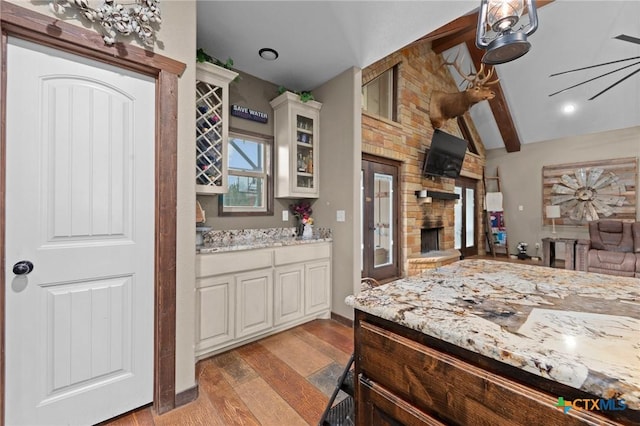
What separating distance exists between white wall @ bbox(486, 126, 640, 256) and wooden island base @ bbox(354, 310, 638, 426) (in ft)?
24.7

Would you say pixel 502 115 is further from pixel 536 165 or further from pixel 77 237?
pixel 77 237

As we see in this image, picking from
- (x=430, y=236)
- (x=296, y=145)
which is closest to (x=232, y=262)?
(x=296, y=145)

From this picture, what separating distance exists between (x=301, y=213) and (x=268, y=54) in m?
1.64

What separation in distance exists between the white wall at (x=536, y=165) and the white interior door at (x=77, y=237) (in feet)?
25.9

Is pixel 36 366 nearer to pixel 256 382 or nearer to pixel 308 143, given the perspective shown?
pixel 256 382

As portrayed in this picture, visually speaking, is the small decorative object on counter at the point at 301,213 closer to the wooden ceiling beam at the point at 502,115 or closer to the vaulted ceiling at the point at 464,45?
the vaulted ceiling at the point at 464,45

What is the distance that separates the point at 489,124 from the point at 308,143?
5.60 metres

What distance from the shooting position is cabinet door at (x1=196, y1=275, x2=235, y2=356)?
6.88 ft

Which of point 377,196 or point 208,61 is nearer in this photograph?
point 208,61

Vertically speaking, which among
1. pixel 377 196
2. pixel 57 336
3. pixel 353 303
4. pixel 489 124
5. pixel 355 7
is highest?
pixel 489 124

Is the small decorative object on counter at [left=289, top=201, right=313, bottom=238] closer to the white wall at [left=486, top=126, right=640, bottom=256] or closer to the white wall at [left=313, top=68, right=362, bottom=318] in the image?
the white wall at [left=313, top=68, right=362, bottom=318]

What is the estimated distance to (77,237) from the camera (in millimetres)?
1444

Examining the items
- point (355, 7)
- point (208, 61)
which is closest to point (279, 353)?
point (208, 61)

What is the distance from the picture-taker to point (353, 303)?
0.93 metres
